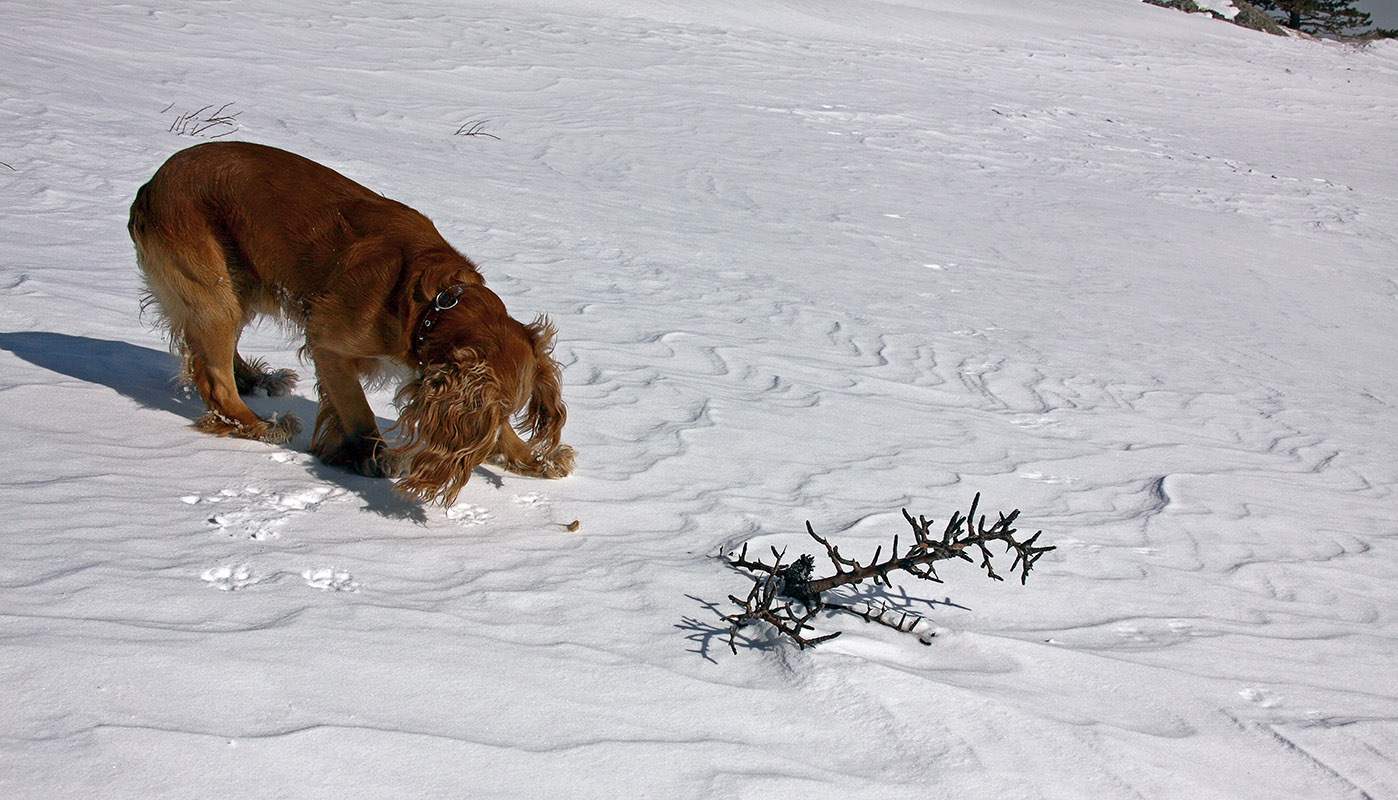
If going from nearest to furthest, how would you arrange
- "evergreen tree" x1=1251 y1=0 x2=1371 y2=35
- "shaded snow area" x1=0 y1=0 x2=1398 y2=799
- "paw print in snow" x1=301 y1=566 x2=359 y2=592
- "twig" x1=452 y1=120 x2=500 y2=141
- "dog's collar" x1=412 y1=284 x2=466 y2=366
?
"shaded snow area" x1=0 y1=0 x2=1398 y2=799 → "paw print in snow" x1=301 y1=566 x2=359 y2=592 → "dog's collar" x1=412 y1=284 x2=466 y2=366 → "twig" x1=452 y1=120 x2=500 y2=141 → "evergreen tree" x1=1251 y1=0 x2=1371 y2=35

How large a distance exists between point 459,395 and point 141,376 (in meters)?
2.11

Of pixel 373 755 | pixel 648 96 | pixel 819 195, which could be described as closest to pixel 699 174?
pixel 819 195

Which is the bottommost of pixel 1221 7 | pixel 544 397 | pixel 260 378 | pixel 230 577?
pixel 260 378

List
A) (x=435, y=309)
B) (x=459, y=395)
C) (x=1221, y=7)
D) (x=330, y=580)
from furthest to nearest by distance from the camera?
(x=1221, y=7) → (x=435, y=309) → (x=459, y=395) → (x=330, y=580)

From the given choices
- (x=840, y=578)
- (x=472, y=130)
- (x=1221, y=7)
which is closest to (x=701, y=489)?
(x=840, y=578)

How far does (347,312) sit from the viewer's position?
3.56 metres

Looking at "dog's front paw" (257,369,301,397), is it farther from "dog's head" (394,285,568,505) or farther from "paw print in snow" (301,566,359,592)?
"paw print in snow" (301,566,359,592)

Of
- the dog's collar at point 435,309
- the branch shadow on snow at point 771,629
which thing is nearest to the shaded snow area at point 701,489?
the branch shadow on snow at point 771,629

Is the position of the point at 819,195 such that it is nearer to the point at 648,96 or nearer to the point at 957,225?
the point at 957,225

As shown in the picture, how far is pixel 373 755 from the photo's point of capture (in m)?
2.13

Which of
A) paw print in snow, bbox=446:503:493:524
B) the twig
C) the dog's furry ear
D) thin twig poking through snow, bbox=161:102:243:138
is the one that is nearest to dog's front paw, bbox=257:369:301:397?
paw print in snow, bbox=446:503:493:524

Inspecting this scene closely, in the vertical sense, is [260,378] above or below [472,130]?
below

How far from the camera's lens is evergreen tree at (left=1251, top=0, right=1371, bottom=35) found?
43.6 m

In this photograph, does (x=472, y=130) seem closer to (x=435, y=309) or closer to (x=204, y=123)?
(x=204, y=123)
